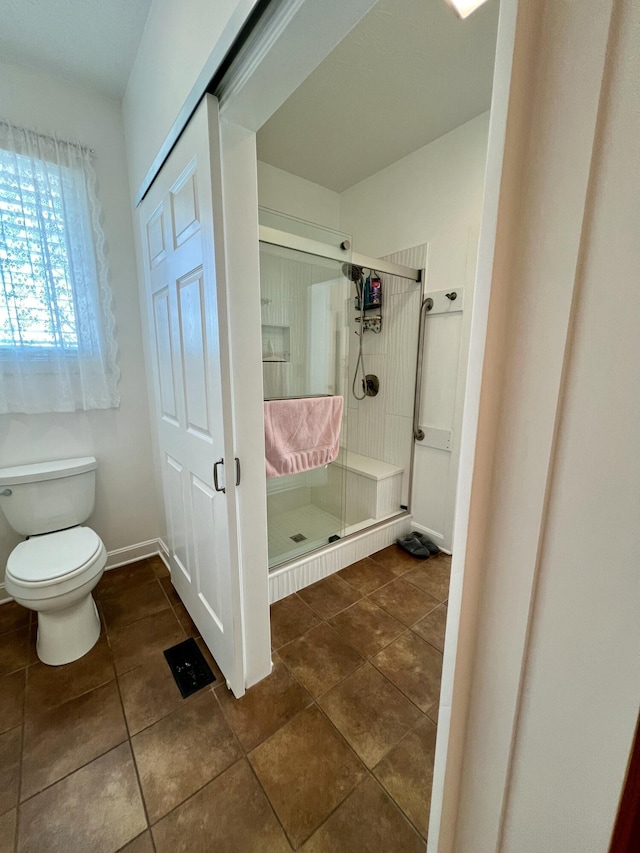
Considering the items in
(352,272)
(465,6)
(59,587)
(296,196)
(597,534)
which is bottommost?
(59,587)

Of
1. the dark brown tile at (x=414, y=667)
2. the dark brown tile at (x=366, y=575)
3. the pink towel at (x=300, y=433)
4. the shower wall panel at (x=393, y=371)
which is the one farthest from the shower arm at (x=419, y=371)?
the dark brown tile at (x=414, y=667)

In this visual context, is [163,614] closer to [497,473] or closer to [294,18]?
[497,473]

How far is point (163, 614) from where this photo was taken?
5.79 ft

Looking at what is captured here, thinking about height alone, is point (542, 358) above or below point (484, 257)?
below

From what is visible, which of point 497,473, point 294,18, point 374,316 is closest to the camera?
point 497,473

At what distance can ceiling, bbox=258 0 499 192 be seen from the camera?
133 centimetres

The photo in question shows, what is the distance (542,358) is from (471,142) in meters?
2.23

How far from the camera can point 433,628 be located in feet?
5.47

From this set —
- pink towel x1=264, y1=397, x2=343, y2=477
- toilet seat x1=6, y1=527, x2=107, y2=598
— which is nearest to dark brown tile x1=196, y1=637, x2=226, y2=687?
toilet seat x1=6, y1=527, x2=107, y2=598

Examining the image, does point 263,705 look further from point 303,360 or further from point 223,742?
point 303,360

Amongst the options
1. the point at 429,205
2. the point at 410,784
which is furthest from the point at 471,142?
the point at 410,784

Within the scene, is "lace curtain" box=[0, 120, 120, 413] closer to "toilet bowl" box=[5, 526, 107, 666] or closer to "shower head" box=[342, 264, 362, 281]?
"toilet bowl" box=[5, 526, 107, 666]

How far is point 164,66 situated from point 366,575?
259 cm

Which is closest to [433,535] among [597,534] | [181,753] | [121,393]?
[181,753]
